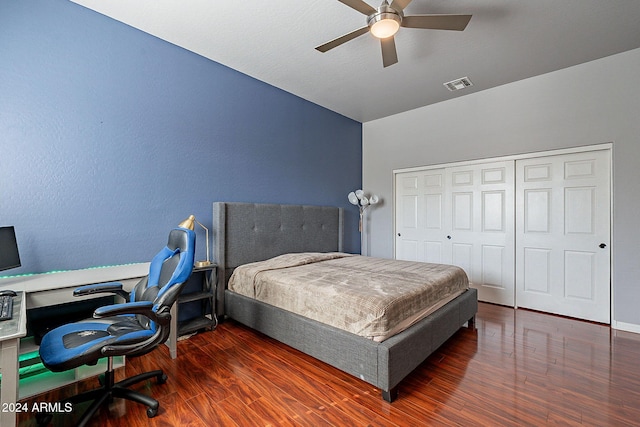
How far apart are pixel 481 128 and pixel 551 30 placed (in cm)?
145

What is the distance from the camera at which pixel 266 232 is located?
3643 millimetres

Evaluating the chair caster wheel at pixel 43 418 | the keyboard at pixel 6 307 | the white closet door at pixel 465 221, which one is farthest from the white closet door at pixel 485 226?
the keyboard at pixel 6 307

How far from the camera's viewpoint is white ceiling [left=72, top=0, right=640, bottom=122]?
243cm

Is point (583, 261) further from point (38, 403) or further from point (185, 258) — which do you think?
point (38, 403)

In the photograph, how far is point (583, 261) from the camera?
334 cm

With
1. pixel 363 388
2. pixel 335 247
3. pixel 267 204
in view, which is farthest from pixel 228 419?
pixel 335 247

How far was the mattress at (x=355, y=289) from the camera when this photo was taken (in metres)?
2.01

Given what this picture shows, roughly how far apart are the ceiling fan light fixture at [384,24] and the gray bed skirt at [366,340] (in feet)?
7.49

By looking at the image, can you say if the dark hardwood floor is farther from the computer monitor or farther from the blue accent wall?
the blue accent wall

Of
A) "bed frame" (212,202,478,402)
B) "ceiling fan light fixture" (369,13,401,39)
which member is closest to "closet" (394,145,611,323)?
"bed frame" (212,202,478,402)

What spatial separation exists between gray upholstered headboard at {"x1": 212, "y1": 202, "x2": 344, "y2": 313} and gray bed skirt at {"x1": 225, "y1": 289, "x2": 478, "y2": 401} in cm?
58

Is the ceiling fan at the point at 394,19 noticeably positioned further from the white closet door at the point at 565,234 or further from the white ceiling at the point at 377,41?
the white closet door at the point at 565,234

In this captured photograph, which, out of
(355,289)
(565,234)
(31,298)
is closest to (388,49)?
(355,289)

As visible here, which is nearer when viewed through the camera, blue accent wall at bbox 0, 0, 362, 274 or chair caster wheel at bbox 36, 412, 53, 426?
chair caster wheel at bbox 36, 412, 53, 426
